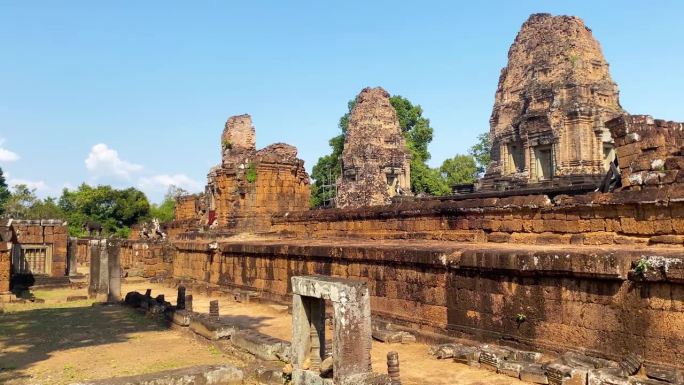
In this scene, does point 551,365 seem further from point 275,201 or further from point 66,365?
point 275,201

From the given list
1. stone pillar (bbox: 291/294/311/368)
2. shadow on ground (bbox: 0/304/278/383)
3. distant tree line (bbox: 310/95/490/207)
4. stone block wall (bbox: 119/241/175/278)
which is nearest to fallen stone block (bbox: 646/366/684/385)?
stone pillar (bbox: 291/294/311/368)

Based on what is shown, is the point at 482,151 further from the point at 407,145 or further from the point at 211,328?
the point at 211,328

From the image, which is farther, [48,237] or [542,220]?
[48,237]

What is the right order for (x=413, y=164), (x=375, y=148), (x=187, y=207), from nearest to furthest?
(x=187, y=207)
(x=375, y=148)
(x=413, y=164)

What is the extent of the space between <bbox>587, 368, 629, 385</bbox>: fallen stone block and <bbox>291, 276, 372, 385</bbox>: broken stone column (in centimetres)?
215

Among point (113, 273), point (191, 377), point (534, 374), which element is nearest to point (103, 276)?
point (113, 273)

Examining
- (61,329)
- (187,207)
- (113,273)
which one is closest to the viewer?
(61,329)

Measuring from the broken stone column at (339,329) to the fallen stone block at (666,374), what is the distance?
2.68 m

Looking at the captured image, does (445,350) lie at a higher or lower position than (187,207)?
lower

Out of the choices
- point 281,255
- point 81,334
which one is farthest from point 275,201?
point 81,334

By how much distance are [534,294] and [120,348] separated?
630cm

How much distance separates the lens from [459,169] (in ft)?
182

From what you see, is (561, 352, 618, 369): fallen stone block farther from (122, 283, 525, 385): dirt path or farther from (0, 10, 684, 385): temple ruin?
(122, 283, 525, 385): dirt path

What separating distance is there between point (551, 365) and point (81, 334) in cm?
821
